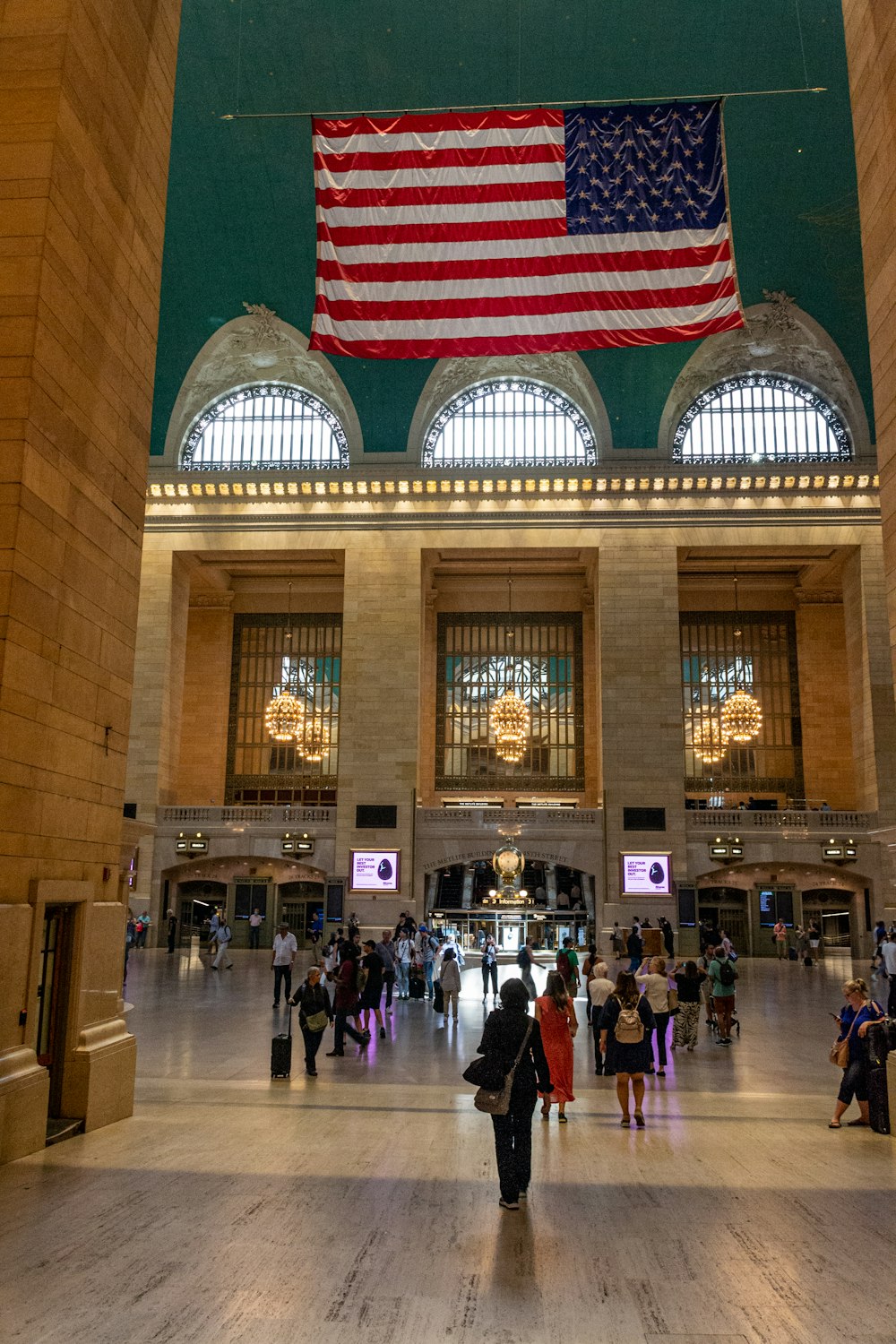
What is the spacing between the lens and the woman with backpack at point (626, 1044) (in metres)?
7.44

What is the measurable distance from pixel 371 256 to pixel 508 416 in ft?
61.8

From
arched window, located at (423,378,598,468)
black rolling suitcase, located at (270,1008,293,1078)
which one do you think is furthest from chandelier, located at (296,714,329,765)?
black rolling suitcase, located at (270,1008,293,1078)

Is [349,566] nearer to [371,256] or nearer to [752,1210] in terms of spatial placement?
[371,256]

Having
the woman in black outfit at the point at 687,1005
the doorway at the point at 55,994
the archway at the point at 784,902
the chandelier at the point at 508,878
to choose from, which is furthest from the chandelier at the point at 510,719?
the doorway at the point at 55,994

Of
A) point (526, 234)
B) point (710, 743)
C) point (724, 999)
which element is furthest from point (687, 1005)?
point (710, 743)

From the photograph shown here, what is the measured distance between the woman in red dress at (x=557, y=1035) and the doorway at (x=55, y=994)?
3368 mm

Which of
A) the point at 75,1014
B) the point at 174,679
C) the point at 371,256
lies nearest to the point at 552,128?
the point at 371,256

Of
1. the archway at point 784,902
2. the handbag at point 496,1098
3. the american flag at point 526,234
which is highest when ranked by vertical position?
the american flag at point 526,234

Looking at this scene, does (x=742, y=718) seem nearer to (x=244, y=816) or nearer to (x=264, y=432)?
(x=244, y=816)

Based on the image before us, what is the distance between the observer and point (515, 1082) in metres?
5.34

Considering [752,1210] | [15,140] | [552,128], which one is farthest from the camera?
[552,128]

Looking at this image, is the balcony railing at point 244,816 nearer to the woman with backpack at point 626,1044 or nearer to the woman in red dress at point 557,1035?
the woman in red dress at point 557,1035

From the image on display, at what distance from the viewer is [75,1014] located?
22.0ft

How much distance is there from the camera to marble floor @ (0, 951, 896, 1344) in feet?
12.1
